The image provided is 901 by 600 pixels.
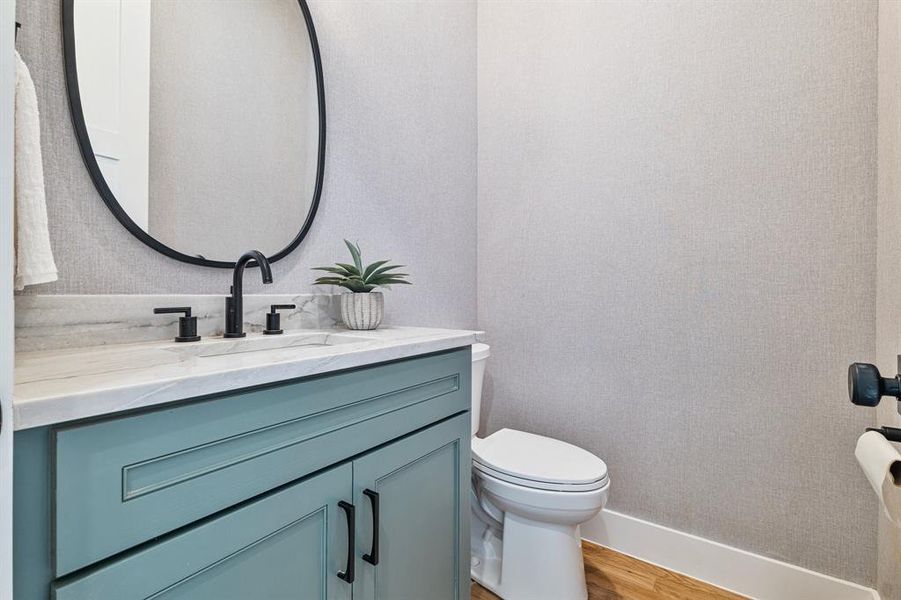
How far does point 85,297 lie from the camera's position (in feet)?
2.82

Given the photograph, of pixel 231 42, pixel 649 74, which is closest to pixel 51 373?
pixel 231 42

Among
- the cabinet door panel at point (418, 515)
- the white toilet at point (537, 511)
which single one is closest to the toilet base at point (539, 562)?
the white toilet at point (537, 511)

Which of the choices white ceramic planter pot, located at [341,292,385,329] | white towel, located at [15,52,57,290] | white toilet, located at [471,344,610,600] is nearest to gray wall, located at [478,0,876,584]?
white toilet, located at [471,344,610,600]

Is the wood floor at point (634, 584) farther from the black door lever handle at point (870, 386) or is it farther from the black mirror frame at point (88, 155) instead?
the black mirror frame at point (88, 155)

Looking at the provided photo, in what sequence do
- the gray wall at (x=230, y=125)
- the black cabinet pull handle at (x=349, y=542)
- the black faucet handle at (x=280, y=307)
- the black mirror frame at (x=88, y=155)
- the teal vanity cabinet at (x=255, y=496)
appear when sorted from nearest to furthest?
the teal vanity cabinet at (x=255, y=496)
the black cabinet pull handle at (x=349, y=542)
the black mirror frame at (x=88, y=155)
the gray wall at (x=230, y=125)
the black faucet handle at (x=280, y=307)

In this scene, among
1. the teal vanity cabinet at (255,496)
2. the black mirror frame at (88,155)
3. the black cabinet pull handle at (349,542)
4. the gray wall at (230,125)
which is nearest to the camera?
the teal vanity cabinet at (255,496)

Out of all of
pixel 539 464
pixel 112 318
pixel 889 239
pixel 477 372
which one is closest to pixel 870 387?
pixel 889 239

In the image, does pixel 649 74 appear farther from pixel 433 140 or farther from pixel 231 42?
pixel 231 42

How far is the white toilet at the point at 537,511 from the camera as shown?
1.26 m

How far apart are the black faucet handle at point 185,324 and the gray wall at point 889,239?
1691mm

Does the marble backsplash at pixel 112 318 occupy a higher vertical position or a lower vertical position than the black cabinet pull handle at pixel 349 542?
higher

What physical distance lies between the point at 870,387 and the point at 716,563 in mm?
1157

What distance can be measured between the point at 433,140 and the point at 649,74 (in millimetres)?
901

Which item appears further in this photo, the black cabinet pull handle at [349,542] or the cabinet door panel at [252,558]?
the black cabinet pull handle at [349,542]
